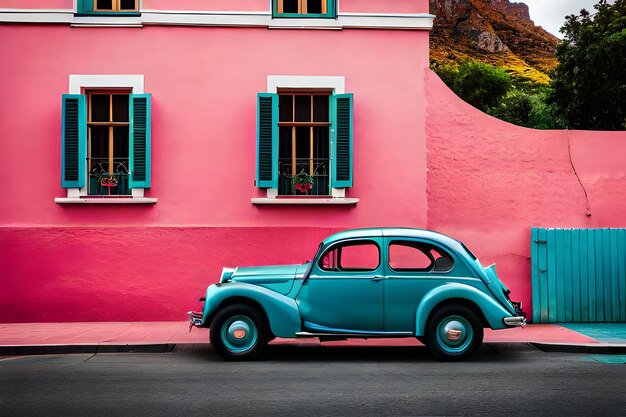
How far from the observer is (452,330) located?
350 inches

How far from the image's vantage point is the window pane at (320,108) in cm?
1304

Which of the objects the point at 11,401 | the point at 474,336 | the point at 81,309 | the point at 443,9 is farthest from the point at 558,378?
the point at 443,9

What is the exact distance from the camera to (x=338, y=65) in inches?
510

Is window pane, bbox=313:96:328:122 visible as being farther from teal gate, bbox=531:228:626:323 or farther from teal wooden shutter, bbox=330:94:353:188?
teal gate, bbox=531:228:626:323

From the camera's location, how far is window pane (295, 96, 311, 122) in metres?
13.1

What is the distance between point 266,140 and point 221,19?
7.86 ft

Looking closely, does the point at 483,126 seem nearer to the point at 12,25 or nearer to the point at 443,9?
the point at 12,25

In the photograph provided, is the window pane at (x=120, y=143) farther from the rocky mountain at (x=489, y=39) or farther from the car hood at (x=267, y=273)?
the rocky mountain at (x=489, y=39)

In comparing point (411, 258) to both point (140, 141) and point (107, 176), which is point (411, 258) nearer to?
point (140, 141)

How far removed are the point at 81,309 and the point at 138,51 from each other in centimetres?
477

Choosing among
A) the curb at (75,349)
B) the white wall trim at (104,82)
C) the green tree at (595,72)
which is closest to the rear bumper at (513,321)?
the curb at (75,349)

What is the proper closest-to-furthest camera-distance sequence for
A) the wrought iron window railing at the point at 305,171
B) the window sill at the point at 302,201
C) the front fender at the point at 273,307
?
1. the front fender at the point at 273,307
2. the window sill at the point at 302,201
3. the wrought iron window railing at the point at 305,171

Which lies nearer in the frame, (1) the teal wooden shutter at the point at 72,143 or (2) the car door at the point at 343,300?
(2) the car door at the point at 343,300

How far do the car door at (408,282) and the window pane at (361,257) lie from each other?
0.58 ft
